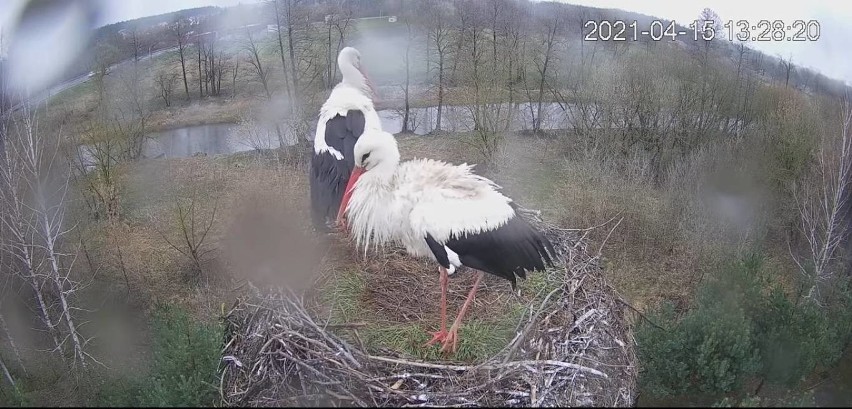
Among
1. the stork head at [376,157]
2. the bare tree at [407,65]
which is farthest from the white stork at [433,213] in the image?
the bare tree at [407,65]

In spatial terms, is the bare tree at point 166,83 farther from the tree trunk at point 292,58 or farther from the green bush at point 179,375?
the green bush at point 179,375

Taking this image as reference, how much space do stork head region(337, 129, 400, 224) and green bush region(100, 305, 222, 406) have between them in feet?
4.07

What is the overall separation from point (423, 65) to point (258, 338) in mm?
10504

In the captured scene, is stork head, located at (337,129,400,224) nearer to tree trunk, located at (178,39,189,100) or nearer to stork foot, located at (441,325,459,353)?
stork foot, located at (441,325,459,353)

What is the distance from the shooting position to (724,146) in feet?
30.5

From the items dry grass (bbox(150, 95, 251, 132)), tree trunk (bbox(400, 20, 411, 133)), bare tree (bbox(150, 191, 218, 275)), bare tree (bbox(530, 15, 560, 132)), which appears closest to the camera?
bare tree (bbox(150, 191, 218, 275))

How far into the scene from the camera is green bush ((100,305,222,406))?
9.42ft

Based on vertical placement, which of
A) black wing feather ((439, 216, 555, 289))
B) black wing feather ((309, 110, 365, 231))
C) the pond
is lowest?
the pond

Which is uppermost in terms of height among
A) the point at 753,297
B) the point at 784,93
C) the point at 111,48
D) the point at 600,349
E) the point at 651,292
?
the point at 111,48

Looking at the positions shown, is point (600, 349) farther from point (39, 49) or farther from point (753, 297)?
point (39, 49)

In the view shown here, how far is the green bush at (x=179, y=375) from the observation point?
2.87m

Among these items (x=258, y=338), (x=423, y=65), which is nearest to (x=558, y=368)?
(x=258, y=338)

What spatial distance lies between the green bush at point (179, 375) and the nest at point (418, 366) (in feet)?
0.45

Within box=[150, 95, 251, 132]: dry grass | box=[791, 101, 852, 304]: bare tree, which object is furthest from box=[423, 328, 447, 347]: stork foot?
box=[150, 95, 251, 132]: dry grass
